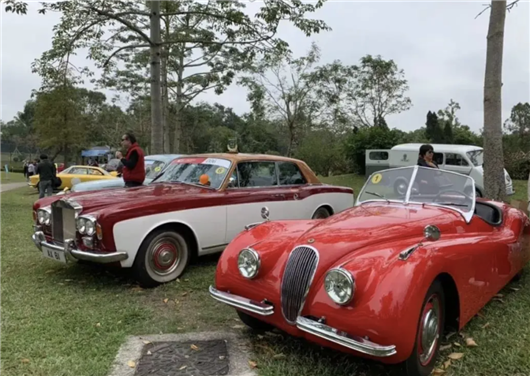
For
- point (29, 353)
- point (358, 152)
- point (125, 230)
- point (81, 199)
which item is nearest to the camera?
point (29, 353)

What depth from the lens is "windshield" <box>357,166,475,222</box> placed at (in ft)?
14.0

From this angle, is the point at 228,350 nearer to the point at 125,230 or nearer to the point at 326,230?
the point at 326,230

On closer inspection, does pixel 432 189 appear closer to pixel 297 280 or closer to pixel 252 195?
pixel 297 280

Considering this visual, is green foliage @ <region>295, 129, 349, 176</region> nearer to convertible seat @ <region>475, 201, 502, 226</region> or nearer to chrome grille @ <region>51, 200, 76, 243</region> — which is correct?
convertible seat @ <region>475, 201, 502, 226</region>

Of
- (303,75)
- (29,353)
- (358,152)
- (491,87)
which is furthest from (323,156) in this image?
(29,353)

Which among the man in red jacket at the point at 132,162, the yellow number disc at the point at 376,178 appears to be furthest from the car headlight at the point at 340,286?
the man in red jacket at the point at 132,162

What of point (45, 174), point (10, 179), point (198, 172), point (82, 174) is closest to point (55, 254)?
point (198, 172)

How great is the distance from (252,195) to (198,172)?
2.86 ft

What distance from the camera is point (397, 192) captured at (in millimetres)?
4445

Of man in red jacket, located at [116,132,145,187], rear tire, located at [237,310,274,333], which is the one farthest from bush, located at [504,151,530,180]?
rear tire, located at [237,310,274,333]

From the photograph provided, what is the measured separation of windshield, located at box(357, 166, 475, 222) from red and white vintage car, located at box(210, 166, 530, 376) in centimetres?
1

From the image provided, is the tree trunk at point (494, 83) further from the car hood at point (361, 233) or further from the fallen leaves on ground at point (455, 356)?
the fallen leaves on ground at point (455, 356)

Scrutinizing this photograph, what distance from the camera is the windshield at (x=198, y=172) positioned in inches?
236

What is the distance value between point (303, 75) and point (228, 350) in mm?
25823
